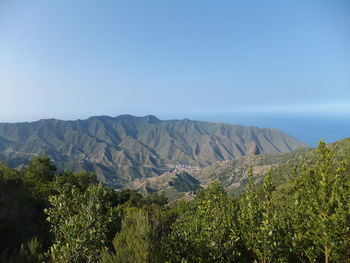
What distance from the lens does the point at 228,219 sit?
16.8 metres

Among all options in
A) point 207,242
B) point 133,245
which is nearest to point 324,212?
point 207,242

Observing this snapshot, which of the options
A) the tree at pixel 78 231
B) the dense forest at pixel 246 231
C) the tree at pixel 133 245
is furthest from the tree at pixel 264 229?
the tree at pixel 78 231

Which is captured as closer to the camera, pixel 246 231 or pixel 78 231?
pixel 78 231

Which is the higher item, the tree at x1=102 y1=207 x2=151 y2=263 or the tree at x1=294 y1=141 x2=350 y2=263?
the tree at x1=294 y1=141 x2=350 y2=263

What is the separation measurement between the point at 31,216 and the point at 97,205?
104ft

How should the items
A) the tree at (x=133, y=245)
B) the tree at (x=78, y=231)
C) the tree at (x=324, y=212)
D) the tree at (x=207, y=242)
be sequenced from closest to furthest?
the tree at (x=324, y=212), the tree at (x=133, y=245), the tree at (x=78, y=231), the tree at (x=207, y=242)

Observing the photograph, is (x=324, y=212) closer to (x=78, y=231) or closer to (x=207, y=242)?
(x=207, y=242)

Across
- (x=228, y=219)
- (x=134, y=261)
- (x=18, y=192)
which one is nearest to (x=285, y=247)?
(x=228, y=219)

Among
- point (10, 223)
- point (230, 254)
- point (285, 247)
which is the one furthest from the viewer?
point (10, 223)

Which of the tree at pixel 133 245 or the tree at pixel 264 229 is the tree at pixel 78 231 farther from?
the tree at pixel 264 229

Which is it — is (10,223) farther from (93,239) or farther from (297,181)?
(297,181)

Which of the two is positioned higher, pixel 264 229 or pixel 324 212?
pixel 324 212

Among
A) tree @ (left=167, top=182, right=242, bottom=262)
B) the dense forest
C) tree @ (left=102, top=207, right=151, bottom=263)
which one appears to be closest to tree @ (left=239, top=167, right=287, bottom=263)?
the dense forest

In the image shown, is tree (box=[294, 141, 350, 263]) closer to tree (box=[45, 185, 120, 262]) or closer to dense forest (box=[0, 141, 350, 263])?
dense forest (box=[0, 141, 350, 263])
